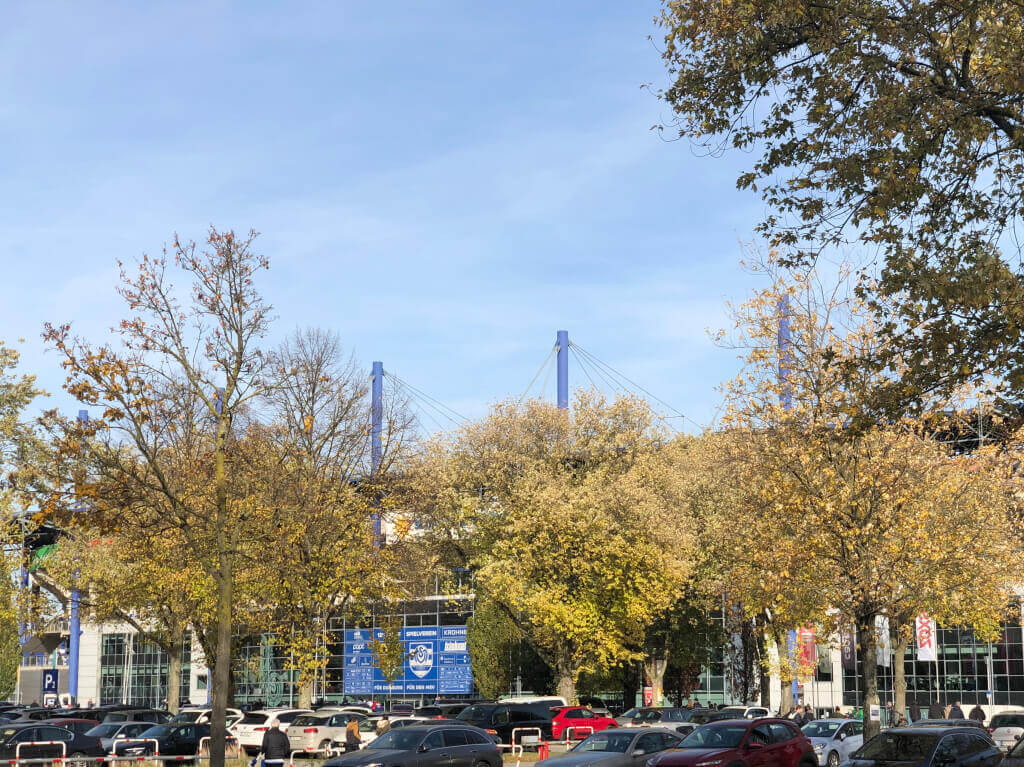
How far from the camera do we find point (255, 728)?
3562cm

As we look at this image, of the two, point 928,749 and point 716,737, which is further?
point 716,737

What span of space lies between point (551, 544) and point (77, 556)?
20879 mm

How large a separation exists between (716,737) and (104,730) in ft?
75.7

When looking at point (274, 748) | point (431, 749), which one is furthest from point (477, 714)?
point (431, 749)

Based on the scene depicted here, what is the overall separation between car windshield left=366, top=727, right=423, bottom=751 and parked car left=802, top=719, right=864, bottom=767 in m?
13.4

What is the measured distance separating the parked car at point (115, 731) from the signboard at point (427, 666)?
864 inches

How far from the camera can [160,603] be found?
144 feet

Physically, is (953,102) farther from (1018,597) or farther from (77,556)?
(77,556)

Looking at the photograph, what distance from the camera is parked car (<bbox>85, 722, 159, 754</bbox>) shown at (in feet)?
117

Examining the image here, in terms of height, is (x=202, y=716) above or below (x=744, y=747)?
below

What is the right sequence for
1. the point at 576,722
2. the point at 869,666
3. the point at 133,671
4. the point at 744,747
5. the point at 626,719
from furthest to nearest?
1. the point at 133,671
2. the point at 626,719
3. the point at 576,722
4. the point at 869,666
5. the point at 744,747

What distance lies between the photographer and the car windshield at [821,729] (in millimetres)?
33062

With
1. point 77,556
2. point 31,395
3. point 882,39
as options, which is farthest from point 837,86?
point 77,556

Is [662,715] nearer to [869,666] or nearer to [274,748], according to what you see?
[869,666]
